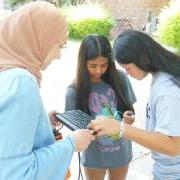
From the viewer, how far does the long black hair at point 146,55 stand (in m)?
1.60

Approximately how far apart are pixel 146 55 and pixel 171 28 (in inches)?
311

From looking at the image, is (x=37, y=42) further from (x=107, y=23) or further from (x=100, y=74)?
(x=107, y=23)

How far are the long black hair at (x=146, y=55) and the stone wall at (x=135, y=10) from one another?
13.8 metres

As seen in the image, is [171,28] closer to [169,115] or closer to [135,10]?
[135,10]

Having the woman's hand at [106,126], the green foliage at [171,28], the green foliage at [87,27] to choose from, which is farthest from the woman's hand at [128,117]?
the green foliage at [87,27]

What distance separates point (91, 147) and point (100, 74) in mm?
433

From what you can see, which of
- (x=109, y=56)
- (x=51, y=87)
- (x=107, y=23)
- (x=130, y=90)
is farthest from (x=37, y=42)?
(x=107, y=23)

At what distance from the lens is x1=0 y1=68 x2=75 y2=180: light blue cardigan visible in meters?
1.22

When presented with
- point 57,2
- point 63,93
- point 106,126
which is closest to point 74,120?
point 106,126

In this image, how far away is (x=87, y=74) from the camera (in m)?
2.19

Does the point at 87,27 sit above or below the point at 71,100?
below

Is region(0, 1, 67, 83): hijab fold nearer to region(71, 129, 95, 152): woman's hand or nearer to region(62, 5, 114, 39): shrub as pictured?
region(71, 129, 95, 152): woman's hand

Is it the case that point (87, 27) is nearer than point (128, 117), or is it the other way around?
point (128, 117)

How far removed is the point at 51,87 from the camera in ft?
21.0
